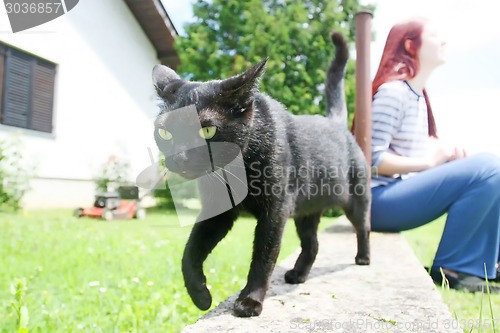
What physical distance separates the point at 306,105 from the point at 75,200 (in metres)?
4.03

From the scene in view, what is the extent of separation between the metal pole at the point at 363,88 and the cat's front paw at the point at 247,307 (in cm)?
173

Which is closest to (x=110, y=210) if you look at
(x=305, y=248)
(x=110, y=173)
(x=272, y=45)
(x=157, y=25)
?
(x=110, y=173)

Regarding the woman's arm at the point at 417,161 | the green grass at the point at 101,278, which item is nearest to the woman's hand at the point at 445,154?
the woman's arm at the point at 417,161

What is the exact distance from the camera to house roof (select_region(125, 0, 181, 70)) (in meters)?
7.45

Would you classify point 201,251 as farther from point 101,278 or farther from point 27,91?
point 27,91

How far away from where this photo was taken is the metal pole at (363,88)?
2852 mm

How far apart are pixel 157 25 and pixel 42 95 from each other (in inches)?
117

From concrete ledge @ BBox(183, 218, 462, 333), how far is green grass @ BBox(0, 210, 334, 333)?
437 millimetres

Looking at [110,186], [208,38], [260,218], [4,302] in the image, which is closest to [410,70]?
[260,218]

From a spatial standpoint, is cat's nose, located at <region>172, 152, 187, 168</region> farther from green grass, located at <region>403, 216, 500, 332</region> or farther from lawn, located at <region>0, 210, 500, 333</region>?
green grass, located at <region>403, 216, 500, 332</region>

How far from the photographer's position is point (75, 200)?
6.24m

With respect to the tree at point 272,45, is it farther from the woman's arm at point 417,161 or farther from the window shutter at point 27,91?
the woman's arm at point 417,161

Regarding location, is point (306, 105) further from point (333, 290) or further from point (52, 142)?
point (333, 290)

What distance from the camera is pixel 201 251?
1510 mm
